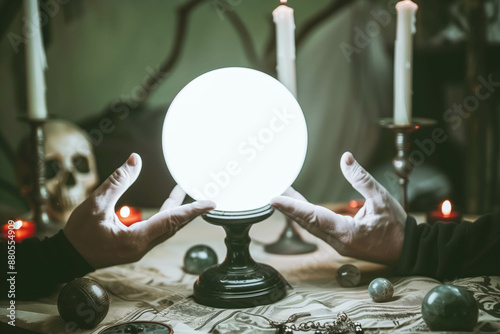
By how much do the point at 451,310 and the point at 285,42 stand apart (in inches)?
29.9

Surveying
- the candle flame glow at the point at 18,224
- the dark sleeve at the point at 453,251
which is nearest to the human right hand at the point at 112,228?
the candle flame glow at the point at 18,224

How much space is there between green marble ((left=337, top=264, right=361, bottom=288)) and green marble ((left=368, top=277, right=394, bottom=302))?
0.11 meters

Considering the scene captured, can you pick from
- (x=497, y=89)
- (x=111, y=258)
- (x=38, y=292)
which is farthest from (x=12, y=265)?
(x=497, y=89)

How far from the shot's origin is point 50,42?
2031 millimetres

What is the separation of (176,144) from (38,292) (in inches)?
18.3

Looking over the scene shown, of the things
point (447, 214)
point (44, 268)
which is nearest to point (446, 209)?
point (447, 214)

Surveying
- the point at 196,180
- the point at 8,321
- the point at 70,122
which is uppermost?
the point at 70,122

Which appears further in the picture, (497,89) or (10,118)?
(10,118)

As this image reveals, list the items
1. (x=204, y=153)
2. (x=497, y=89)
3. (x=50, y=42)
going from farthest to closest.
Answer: (x=50, y=42) → (x=497, y=89) → (x=204, y=153)

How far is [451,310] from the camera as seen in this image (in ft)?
3.03

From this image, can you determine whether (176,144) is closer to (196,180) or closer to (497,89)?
(196,180)

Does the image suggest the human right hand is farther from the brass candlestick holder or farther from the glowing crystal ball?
the brass candlestick holder

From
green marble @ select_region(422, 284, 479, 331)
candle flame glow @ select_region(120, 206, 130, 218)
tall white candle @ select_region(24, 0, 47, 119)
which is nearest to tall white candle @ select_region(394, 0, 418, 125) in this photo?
green marble @ select_region(422, 284, 479, 331)

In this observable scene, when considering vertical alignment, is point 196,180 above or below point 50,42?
below
